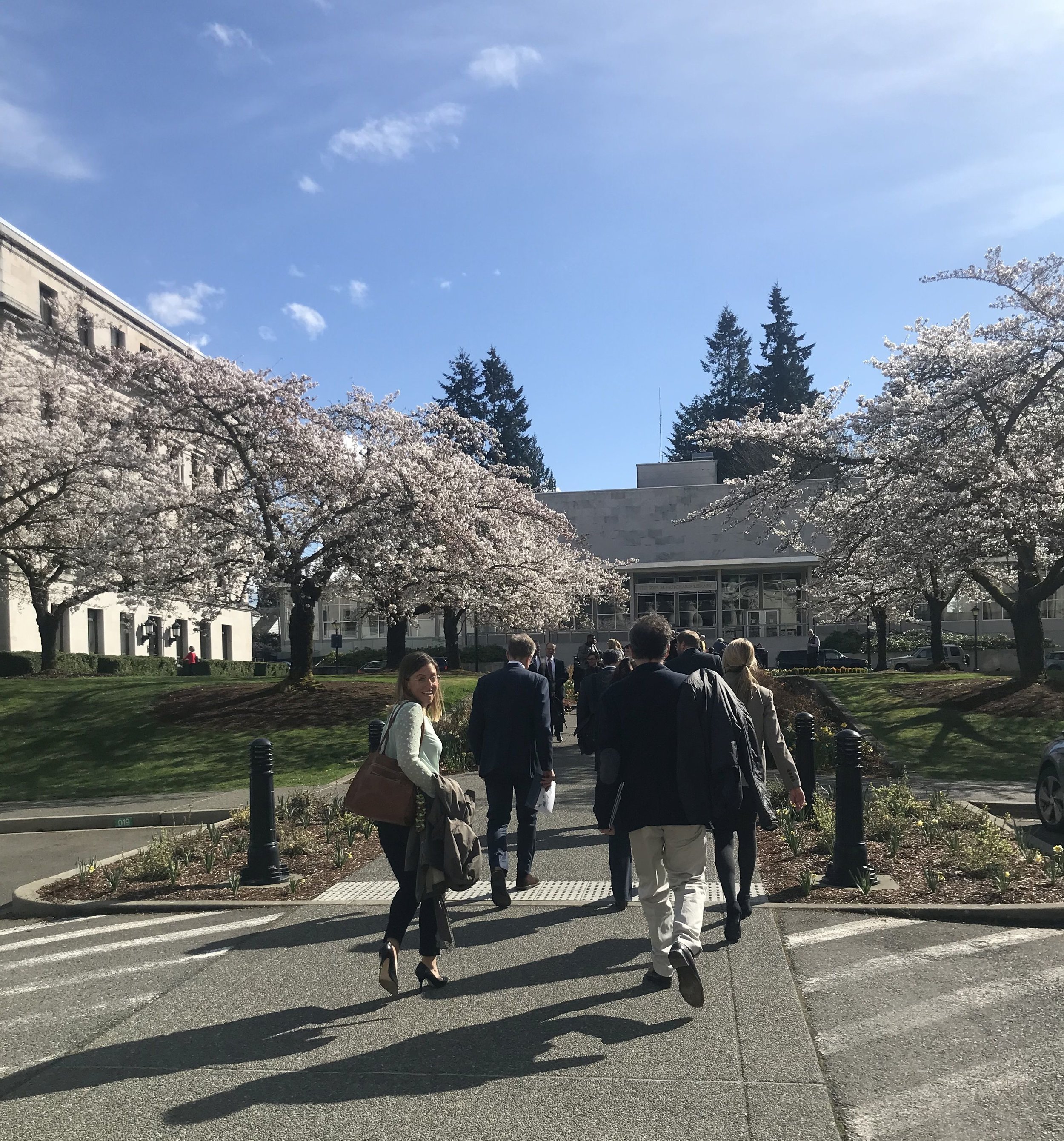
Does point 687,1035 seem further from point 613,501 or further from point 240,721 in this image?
point 613,501

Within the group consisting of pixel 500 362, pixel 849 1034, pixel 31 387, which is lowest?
pixel 849 1034

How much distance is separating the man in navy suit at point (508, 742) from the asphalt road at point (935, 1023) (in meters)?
1.94

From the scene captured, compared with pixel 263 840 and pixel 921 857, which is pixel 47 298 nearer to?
pixel 263 840

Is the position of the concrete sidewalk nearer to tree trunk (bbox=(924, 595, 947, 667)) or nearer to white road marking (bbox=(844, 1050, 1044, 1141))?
white road marking (bbox=(844, 1050, 1044, 1141))

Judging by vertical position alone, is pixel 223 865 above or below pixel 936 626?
below

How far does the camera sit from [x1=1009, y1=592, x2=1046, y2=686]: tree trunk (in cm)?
2181

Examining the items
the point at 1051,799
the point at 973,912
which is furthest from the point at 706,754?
the point at 1051,799

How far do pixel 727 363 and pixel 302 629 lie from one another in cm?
7293

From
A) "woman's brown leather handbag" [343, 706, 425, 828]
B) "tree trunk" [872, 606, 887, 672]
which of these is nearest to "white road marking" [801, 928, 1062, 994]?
"woman's brown leather handbag" [343, 706, 425, 828]

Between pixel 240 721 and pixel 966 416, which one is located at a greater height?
pixel 966 416

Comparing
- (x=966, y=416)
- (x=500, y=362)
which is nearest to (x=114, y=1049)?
(x=966, y=416)

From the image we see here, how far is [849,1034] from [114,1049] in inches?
130

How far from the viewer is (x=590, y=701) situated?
11039 mm

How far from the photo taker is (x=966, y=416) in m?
20.5
